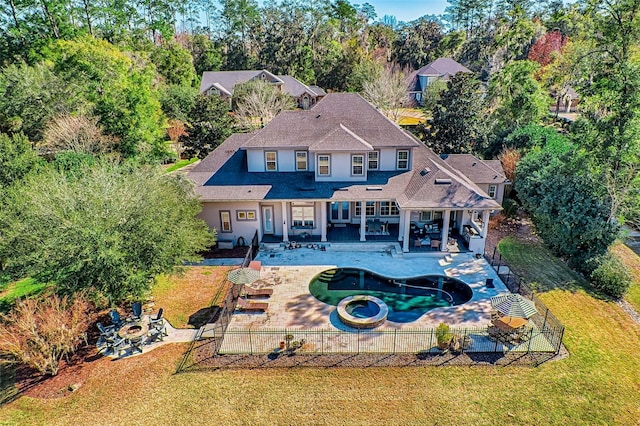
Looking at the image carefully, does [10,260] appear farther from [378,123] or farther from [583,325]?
[583,325]

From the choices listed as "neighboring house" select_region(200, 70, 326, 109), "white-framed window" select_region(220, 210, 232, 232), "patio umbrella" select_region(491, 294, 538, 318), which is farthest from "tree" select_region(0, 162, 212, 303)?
"neighboring house" select_region(200, 70, 326, 109)

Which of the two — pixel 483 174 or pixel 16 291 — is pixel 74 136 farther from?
pixel 483 174

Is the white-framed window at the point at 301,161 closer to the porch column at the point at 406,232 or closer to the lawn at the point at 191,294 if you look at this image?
the porch column at the point at 406,232

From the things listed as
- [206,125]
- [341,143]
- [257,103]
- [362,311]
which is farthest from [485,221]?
[257,103]

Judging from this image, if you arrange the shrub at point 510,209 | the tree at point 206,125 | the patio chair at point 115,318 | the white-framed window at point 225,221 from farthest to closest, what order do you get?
the tree at point 206,125 < the shrub at point 510,209 < the white-framed window at point 225,221 < the patio chair at point 115,318

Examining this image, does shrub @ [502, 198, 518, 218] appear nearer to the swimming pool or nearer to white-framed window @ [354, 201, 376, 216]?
white-framed window @ [354, 201, 376, 216]

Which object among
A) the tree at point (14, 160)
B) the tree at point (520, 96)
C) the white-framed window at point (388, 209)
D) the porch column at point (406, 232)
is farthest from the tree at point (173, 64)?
the porch column at point (406, 232)
